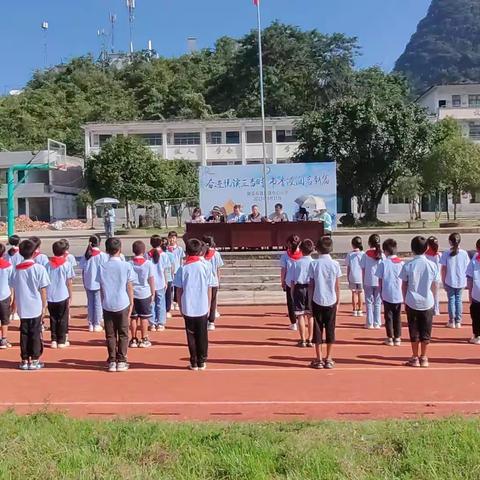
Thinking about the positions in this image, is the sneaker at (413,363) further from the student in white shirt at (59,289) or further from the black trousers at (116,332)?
the student in white shirt at (59,289)

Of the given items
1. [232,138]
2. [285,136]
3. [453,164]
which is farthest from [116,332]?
[232,138]

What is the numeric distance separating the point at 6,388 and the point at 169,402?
7.16 feet

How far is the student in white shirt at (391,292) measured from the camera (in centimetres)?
991

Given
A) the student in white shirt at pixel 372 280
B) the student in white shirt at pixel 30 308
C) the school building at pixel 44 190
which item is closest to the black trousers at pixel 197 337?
the student in white shirt at pixel 30 308

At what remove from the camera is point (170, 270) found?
40.6 ft

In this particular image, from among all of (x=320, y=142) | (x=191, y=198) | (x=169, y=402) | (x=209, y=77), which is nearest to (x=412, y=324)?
(x=169, y=402)

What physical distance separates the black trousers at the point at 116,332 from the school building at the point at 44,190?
4929 cm

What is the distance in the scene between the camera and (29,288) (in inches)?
344

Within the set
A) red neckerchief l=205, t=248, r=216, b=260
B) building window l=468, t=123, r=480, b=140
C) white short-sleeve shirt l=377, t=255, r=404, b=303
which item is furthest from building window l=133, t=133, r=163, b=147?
white short-sleeve shirt l=377, t=255, r=404, b=303

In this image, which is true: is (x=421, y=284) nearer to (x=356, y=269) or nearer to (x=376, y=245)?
(x=376, y=245)

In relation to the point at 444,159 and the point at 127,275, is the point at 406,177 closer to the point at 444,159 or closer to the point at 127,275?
the point at 444,159

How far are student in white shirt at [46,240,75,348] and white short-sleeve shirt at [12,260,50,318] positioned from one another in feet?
4.30

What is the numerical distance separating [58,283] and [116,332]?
211 cm

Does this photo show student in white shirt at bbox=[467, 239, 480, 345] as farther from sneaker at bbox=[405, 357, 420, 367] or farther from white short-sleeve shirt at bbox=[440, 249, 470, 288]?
sneaker at bbox=[405, 357, 420, 367]
